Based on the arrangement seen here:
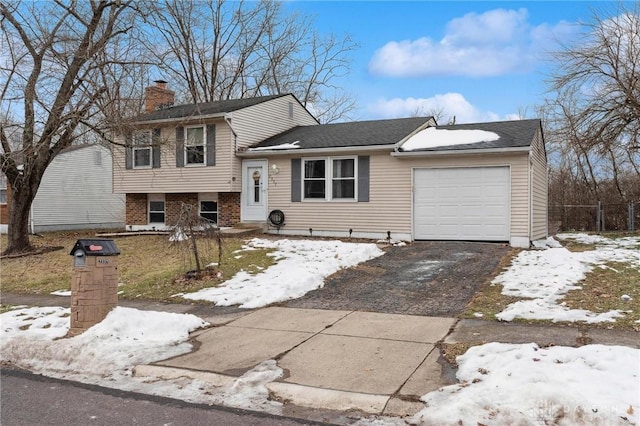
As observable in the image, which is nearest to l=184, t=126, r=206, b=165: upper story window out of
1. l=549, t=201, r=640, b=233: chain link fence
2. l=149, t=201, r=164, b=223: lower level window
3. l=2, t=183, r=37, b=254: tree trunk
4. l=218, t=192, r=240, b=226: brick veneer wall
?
l=218, t=192, r=240, b=226: brick veneer wall

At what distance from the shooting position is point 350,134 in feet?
57.3

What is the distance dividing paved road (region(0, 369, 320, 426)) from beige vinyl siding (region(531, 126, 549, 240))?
12.4 m

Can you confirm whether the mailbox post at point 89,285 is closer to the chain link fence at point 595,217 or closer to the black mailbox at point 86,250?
the black mailbox at point 86,250

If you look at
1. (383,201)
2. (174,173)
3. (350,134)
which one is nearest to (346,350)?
(383,201)

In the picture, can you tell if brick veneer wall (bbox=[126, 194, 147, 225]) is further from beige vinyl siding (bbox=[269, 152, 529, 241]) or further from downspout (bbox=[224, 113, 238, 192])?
beige vinyl siding (bbox=[269, 152, 529, 241])

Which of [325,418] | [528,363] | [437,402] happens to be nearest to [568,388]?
[528,363]

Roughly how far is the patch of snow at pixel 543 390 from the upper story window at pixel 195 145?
48.0 ft

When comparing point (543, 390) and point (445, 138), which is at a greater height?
point (445, 138)

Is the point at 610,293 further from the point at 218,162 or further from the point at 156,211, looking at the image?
the point at 156,211

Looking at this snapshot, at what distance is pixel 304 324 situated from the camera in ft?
22.4

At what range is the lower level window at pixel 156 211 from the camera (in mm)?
19781

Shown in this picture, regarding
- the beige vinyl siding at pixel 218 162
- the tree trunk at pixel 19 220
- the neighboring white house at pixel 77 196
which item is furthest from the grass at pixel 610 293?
the neighboring white house at pixel 77 196

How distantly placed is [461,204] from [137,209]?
12.6m

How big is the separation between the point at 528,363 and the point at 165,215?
1695 cm
